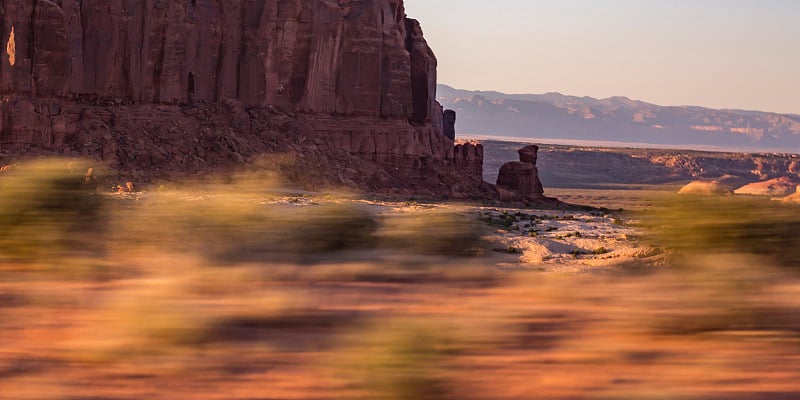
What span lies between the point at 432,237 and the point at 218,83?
46.7 metres

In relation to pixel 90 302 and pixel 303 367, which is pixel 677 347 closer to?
pixel 303 367

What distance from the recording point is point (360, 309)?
6516mm

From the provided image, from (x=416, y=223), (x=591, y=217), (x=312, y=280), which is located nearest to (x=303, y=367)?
(x=312, y=280)

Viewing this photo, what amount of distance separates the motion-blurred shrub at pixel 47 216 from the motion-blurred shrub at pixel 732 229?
4.99m

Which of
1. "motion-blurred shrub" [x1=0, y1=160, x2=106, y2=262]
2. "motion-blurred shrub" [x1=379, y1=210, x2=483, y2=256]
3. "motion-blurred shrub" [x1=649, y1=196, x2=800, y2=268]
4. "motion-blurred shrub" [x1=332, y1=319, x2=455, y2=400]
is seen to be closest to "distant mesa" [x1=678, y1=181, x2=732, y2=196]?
"motion-blurred shrub" [x1=649, y1=196, x2=800, y2=268]

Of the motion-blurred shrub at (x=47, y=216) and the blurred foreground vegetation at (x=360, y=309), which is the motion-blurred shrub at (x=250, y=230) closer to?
the blurred foreground vegetation at (x=360, y=309)

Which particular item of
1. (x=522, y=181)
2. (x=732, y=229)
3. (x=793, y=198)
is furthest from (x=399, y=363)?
(x=522, y=181)

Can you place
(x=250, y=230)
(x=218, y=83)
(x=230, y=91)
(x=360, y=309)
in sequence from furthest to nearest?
(x=230, y=91)
(x=218, y=83)
(x=250, y=230)
(x=360, y=309)

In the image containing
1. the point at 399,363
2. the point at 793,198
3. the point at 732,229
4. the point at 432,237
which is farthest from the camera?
the point at 793,198

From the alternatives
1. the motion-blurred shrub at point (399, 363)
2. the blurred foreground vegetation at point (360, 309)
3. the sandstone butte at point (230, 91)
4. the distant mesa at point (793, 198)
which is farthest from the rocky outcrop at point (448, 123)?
the motion-blurred shrub at point (399, 363)

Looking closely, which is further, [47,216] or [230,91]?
[230,91]

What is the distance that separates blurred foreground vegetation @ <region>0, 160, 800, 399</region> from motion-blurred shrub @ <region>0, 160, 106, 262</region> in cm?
2

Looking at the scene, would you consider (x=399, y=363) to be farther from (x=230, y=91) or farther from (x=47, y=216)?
(x=230, y=91)

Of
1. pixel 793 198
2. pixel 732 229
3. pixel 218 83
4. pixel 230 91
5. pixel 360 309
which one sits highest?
pixel 218 83
